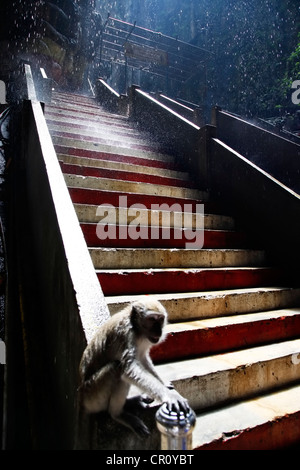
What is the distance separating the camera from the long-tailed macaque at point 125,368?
1406 mm

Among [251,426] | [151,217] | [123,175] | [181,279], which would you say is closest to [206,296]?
[181,279]

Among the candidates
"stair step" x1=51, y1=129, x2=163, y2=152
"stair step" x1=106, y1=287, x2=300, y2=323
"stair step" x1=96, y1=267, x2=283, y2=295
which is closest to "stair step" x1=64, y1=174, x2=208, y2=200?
"stair step" x1=51, y1=129, x2=163, y2=152

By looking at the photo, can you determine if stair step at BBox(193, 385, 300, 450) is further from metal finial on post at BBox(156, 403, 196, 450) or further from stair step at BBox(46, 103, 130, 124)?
stair step at BBox(46, 103, 130, 124)

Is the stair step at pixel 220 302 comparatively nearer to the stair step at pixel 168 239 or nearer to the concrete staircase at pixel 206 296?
the concrete staircase at pixel 206 296

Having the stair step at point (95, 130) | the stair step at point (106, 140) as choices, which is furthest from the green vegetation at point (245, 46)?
the stair step at point (106, 140)

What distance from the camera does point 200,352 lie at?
9.14 feet

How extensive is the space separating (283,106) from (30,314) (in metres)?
15.2

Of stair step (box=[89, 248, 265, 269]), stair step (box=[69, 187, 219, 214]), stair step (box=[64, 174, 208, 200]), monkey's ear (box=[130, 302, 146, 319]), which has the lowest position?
monkey's ear (box=[130, 302, 146, 319])

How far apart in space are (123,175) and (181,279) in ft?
8.43

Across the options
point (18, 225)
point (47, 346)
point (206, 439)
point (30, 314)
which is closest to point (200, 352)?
point (206, 439)

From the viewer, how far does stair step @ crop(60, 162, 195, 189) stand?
498cm

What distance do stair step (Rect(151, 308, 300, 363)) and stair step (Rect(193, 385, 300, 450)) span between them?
531mm

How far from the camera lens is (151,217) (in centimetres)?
425

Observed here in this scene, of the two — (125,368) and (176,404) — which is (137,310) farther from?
(176,404)
